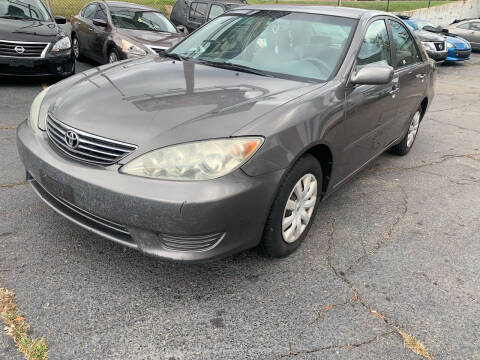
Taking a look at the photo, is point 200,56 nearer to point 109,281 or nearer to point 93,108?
point 93,108

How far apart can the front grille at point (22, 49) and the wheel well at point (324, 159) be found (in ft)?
16.7

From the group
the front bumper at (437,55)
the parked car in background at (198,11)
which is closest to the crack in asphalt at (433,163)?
the parked car in background at (198,11)

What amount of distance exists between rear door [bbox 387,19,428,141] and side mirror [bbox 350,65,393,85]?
96 centimetres

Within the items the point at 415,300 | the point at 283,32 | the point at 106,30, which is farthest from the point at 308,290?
the point at 106,30

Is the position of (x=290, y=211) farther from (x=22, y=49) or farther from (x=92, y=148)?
(x=22, y=49)

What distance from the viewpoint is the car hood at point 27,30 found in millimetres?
6082

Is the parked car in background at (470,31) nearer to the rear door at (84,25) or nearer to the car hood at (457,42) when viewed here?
the car hood at (457,42)

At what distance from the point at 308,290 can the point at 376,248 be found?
0.79 metres

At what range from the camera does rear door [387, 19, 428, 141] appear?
4.05 metres

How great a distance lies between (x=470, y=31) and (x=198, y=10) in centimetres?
1198

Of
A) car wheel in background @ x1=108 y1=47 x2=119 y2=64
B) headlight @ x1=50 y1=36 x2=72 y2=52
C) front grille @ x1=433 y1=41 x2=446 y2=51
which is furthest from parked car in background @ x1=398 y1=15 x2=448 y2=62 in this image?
headlight @ x1=50 y1=36 x2=72 y2=52

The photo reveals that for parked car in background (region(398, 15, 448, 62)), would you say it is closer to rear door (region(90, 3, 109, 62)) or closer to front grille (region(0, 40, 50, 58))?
rear door (region(90, 3, 109, 62))

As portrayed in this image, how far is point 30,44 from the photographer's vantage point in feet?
20.3

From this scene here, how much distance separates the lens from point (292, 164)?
97.7 inches
